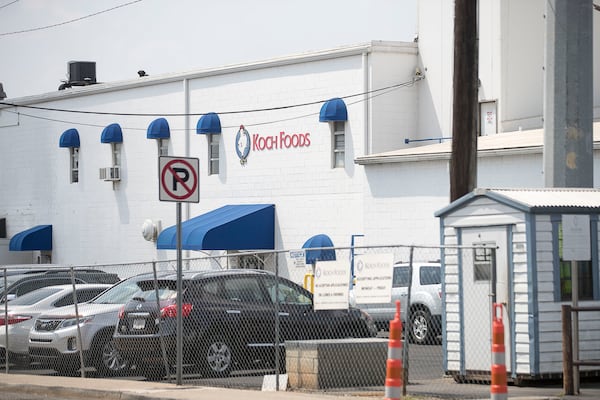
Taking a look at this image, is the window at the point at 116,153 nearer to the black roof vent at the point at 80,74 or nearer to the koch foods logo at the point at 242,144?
the black roof vent at the point at 80,74

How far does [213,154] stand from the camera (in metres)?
42.6

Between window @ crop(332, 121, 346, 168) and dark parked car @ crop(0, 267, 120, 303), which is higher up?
window @ crop(332, 121, 346, 168)

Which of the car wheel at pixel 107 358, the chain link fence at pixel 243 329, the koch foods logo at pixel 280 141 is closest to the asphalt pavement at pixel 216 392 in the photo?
the chain link fence at pixel 243 329

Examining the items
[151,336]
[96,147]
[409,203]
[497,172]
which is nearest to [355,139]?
[409,203]

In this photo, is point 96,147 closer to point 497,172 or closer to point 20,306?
point 497,172

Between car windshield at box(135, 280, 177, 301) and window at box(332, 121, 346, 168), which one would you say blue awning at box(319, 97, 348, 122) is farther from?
car windshield at box(135, 280, 177, 301)

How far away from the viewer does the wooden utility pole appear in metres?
20.1

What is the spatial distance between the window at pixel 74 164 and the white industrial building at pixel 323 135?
75 centimetres

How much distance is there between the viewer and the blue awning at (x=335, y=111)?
123 ft

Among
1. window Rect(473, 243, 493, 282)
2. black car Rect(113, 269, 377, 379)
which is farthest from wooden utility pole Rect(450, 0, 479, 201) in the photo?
window Rect(473, 243, 493, 282)

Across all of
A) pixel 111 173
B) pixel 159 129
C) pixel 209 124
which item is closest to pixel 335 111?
pixel 209 124

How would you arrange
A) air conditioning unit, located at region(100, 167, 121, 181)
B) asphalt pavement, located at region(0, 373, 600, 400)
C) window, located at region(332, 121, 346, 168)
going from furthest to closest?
air conditioning unit, located at region(100, 167, 121, 181), window, located at region(332, 121, 346, 168), asphalt pavement, located at region(0, 373, 600, 400)

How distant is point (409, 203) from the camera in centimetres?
3431

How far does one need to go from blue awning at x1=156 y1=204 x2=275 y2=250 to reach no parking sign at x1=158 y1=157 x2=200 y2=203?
21.0 meters
